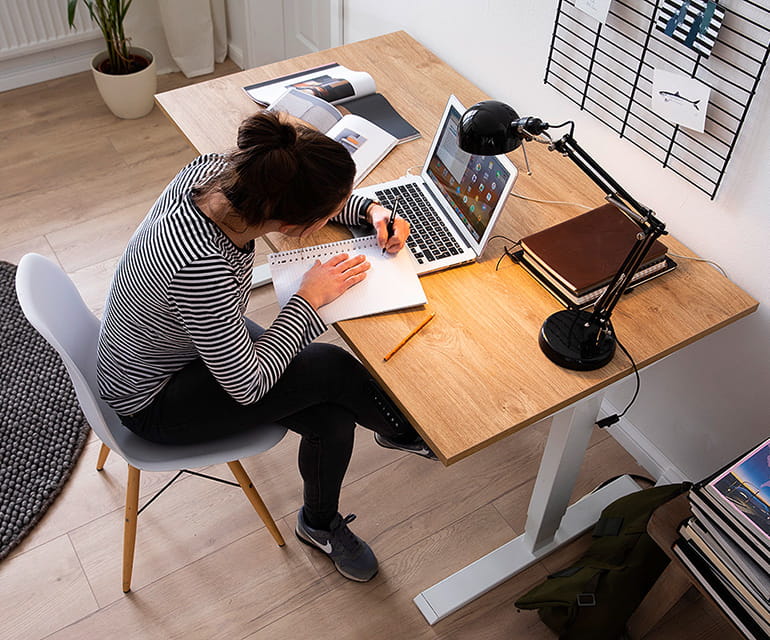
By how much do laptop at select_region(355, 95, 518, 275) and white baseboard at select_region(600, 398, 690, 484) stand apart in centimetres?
80

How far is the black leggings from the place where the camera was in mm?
1540

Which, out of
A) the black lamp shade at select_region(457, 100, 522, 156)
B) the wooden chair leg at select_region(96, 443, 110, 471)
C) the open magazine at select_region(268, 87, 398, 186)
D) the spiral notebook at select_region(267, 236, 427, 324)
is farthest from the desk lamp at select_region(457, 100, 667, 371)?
the wooden chair leg at select_region(96, 443, 110, 471)

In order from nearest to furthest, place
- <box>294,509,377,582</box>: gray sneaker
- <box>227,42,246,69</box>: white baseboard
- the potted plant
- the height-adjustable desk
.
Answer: the height-adjustable desk
<box>294,509,377,582</box>: gray sneaker
the potted plant
<box>227,42,246,69</box>: white baseboard

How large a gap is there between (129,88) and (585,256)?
227 cm

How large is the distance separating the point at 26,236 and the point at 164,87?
1.07 m

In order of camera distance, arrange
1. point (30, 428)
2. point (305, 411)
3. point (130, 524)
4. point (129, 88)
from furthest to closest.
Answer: point (129, 88)
point (30, 428)
point (130, 524)
point (305, 411)

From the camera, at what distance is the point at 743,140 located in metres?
1.48

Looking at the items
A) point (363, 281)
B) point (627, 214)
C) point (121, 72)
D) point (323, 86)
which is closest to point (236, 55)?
point (121, 72)

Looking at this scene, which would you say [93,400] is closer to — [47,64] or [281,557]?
[281,557]

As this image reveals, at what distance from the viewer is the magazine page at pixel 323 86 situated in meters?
1.99

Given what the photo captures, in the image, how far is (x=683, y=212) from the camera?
166cm

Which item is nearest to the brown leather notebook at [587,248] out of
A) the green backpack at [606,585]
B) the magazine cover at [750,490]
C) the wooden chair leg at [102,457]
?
the magazine cover at [750,490]

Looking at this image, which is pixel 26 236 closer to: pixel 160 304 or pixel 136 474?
pixel 136 474

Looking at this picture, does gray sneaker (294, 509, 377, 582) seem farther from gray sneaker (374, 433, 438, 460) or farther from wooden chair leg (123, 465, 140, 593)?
wooden chair leg (123, 465, 140, 593)
